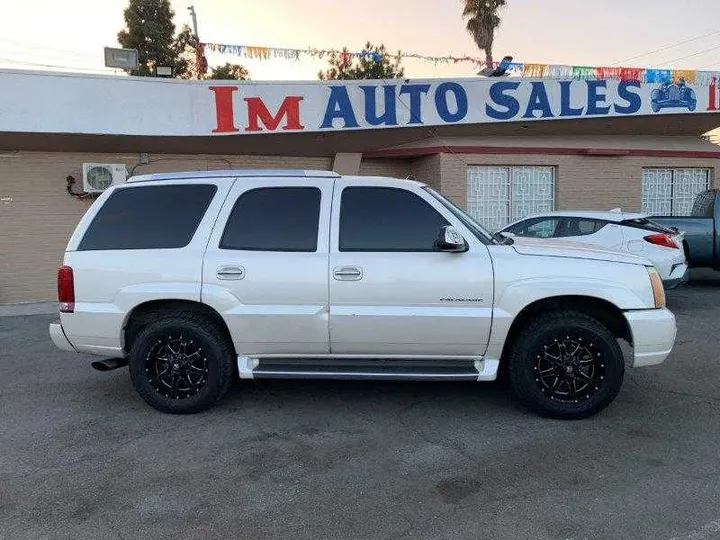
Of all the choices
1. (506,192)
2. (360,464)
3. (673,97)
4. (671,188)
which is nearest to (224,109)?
(506,192)

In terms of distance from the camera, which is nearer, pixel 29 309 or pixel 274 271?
pixel 274 271

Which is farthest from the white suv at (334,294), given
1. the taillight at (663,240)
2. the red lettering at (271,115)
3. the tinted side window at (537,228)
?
the red lettering at (271,115)

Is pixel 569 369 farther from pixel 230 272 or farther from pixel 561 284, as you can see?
pixel 230 272

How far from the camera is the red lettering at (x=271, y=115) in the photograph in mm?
10875

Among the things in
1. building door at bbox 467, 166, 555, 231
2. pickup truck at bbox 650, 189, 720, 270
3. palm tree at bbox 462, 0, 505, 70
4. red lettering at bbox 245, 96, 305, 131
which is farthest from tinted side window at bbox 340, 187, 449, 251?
palm tree at bbox 462, 0, 505, 70

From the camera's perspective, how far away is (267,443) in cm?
418

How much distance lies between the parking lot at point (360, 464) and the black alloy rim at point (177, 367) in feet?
0.79

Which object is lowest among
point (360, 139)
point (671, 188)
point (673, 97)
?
point (671, 188)

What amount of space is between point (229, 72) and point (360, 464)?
31.1 metres

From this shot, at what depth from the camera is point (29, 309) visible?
10367 millimetres

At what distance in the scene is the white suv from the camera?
440 centimetres

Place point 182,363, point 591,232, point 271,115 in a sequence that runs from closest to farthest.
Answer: point 182,363 → point 591,232 → point 271,115

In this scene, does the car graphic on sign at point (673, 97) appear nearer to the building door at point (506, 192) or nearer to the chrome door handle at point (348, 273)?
the building door at point (506, 192)

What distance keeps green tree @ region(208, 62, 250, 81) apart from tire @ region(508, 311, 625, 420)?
91.8 ft
